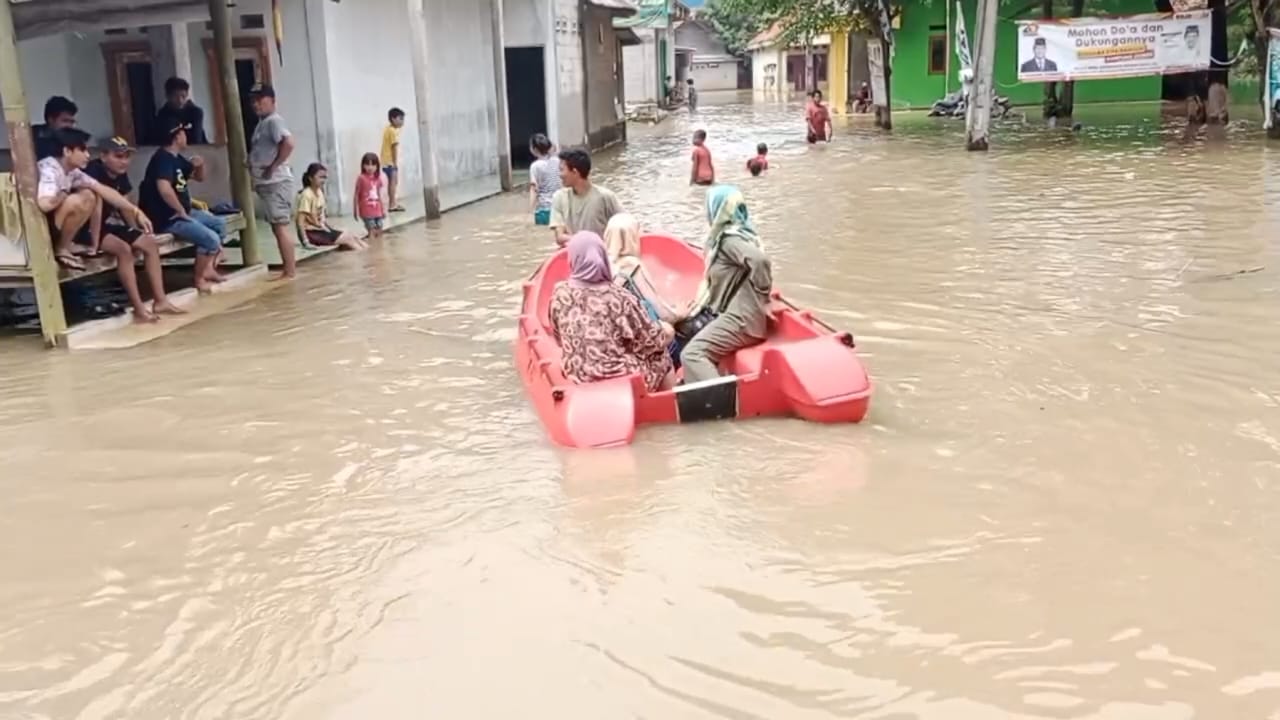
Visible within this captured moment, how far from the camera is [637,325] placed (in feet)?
20.7

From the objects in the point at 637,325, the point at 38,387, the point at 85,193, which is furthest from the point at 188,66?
the point at 637,325

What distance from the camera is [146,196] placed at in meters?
9.35

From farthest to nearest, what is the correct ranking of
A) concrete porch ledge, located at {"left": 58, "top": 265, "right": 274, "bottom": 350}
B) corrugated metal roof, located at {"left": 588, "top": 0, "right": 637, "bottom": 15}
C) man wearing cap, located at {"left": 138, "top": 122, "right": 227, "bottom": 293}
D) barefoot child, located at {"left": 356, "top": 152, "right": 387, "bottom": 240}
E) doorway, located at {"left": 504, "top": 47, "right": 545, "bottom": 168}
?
corrugated metal roof, located at {"left": 588, "top": 0, "right": 637, "bottom": 15} → doorway, located at {"left": 504, "top": 47, "right": 545, "bottom": 168} → barefoot child, located at {"left": 356, "top": 152, "right": 387, "bottom": 240} → man wearing cap, located at {"left": 138, "top": 122, "right": 227, "bottom": 293} → concrete porch ledge, located at {"left": 58, "top": 265, "right": 274, "bottom": 350}

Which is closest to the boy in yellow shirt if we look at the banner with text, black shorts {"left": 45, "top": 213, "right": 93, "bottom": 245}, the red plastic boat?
black shorts {"left": 45, "top": 213, "right": 93, "bottom": 245}

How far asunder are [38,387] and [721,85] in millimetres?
60827

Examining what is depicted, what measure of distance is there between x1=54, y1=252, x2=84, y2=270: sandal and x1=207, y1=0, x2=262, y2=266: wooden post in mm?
2390

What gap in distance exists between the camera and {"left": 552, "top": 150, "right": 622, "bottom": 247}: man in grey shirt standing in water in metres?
8.05

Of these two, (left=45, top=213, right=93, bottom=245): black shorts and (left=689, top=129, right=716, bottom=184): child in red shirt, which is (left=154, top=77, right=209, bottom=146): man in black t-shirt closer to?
(left=45, top=213, right=93, bottom=245): black shorts

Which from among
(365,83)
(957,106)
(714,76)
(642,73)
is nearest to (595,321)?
(365,83)

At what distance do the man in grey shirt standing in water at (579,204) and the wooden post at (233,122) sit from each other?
382 centimetres

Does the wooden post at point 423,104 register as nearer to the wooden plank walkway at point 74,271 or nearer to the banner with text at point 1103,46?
the wooden plank walkway at point 74,271

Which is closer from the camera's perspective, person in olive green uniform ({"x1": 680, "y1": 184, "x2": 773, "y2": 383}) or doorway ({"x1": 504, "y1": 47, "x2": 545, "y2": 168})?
person in olive green uniform ({"x1": 680, "y1": 184, "x2": 773, "y2": 383})

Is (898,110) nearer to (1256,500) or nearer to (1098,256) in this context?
(1098,256)

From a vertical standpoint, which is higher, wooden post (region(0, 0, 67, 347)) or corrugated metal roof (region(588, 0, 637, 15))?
corrugated metal roof (region(588, 0, 637, 15))
